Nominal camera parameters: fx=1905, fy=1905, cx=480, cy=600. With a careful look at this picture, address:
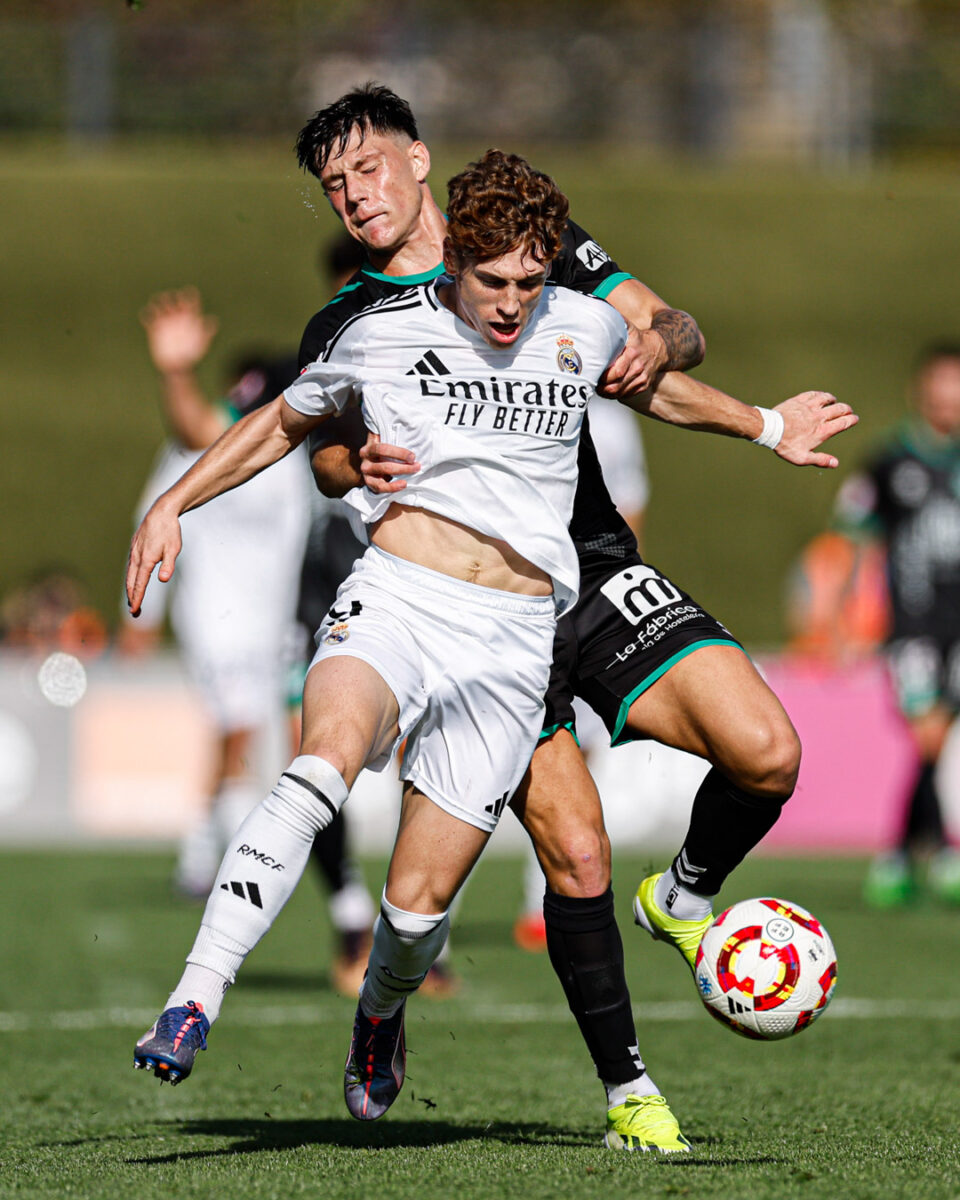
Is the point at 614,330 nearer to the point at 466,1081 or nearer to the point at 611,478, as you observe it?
the point at 466,1081

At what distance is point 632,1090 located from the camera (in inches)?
195

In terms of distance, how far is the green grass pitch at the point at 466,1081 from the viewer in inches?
171

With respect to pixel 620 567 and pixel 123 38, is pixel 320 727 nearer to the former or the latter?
pixel 620 567

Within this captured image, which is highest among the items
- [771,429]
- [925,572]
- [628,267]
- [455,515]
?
[771,429]

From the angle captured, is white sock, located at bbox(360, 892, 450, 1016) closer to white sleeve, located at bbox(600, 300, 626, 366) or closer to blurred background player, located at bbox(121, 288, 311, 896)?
white sleeve, located at bbox(600, 300, 626, 366)

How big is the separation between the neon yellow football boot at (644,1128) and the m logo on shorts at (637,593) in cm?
127

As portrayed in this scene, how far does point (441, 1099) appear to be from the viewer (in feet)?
19.4

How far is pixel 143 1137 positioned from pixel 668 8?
18.4m

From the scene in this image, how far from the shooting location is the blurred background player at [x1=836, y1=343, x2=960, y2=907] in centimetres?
1104

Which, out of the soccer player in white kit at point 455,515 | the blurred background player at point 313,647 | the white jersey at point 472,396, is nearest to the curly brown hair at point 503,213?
the soccer player in white kit at point 455,515

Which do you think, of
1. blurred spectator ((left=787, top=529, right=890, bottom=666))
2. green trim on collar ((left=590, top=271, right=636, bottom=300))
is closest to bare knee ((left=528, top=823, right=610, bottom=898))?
green trim on collar ((left=590, top=271, right=636, bottom=300))

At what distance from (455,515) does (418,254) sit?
0.75m

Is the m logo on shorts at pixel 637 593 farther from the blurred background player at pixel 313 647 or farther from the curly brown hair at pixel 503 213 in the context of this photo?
the blurred background player at pixel 313 647

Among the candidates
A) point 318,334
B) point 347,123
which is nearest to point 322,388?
point 318,334
